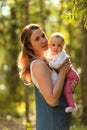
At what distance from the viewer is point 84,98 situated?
16.4 meters

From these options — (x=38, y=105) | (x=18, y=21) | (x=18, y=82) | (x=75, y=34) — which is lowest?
(x=18, y=82)

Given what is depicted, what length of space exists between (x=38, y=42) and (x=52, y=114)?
77 cm

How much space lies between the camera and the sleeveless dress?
500cm

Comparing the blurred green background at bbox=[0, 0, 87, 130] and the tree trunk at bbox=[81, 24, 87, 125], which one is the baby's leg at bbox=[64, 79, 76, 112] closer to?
the blurred green background at bbox=[0, 0, 87, 130]

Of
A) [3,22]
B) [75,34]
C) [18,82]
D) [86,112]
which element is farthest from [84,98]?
[75,34]

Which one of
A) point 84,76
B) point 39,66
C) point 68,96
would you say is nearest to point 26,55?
point 39,66

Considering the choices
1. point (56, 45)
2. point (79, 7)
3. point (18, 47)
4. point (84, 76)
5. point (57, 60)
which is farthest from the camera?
point (18, 47)

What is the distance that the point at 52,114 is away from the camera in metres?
5.02

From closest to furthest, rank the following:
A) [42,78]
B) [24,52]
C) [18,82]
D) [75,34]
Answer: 1. [42,78]
2. [24,52]
3. [18,82]
4. [75,34]

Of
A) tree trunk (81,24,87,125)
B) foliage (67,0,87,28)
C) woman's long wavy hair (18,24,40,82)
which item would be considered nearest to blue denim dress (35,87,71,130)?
woman's long wavy hair (18,24,40,82)

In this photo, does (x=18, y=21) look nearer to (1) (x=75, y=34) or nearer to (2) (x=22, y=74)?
(1) (x=75, y=34)

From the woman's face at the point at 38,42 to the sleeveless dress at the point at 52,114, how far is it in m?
0.27

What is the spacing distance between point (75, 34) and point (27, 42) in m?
25.1

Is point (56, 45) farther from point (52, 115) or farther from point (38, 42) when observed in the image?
point (52, 115)
